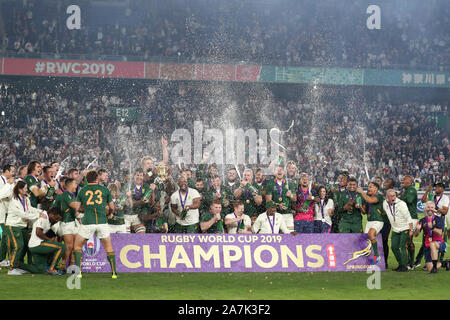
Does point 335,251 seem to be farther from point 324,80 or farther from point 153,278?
point 324,80

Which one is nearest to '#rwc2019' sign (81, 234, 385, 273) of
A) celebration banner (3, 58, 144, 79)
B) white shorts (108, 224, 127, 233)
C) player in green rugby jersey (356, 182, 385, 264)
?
player in green rugby jersey (356, 182, 385, 264)

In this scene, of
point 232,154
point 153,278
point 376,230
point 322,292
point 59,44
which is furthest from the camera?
point 59,44

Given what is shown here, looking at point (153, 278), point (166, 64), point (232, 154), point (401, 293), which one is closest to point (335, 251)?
point (401, 293)

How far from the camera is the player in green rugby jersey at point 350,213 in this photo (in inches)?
423

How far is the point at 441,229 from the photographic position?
404 inches

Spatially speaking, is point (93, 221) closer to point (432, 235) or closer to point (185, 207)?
point (185, 207)

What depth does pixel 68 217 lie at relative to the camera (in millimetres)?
9664

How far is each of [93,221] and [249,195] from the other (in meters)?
3.11

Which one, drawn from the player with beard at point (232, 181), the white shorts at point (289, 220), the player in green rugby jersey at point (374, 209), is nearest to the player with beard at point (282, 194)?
the white shorts at point (289, 220)

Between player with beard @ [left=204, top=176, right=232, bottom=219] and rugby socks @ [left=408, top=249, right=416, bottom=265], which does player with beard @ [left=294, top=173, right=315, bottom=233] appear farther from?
rugby socks @ [left=408, top=249, right=416, bottom=265]

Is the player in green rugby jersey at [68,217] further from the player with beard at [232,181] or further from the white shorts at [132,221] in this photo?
the player with beard at [232,181]

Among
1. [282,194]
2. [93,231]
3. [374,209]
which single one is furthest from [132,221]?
[374,209]

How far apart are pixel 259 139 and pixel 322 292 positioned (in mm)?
18937

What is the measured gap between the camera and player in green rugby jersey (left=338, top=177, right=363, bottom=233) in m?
10.7
